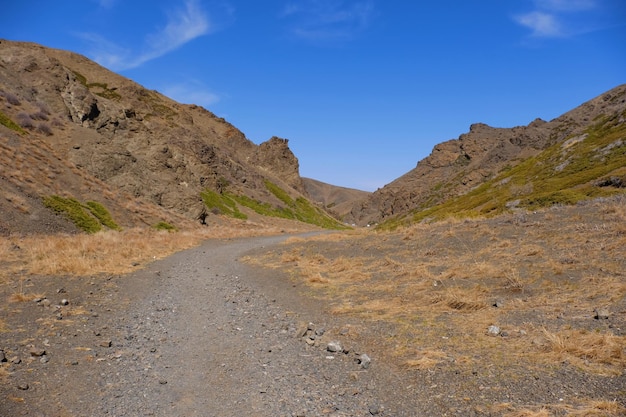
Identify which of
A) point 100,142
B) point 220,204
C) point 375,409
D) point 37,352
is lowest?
point 37,352

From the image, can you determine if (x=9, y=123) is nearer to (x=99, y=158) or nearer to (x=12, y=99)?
(x=12, y=99)

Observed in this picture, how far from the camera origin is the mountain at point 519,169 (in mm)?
42344

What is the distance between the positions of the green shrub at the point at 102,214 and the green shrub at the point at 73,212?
1130mm

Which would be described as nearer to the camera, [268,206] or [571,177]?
[571,177]

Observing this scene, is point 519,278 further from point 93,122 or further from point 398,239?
point 93,122

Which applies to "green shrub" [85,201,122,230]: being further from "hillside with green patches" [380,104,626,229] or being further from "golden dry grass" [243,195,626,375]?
"hillside with green patches" [380,104,626,229]

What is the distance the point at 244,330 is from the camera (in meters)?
8.80

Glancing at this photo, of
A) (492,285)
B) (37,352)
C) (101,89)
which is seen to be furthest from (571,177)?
(101,89)

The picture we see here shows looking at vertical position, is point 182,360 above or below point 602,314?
below

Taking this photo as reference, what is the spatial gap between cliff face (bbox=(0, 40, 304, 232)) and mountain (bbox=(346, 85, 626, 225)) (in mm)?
37164

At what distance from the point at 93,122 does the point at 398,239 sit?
45.4 metres

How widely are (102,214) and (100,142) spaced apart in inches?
644

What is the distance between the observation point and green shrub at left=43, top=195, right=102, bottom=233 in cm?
2494

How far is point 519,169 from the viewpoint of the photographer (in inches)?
3150
